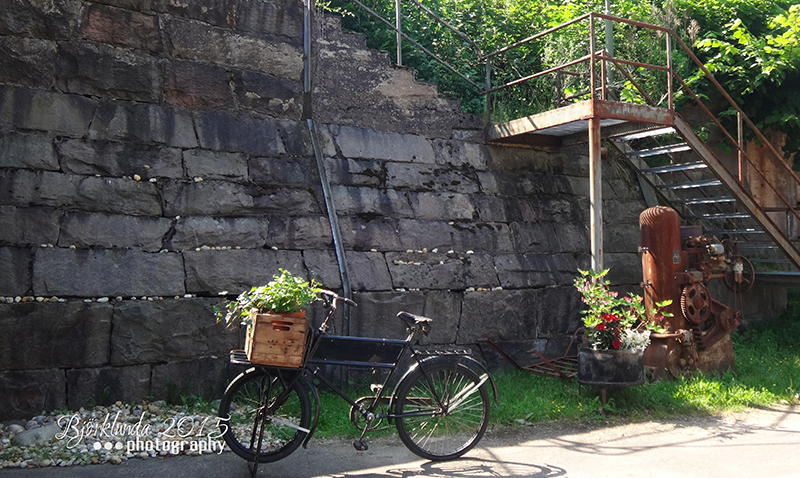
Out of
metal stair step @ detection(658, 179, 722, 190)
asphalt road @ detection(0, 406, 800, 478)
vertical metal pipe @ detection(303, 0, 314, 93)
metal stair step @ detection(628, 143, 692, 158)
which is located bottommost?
asphalt road @ detection(0, 406, 800, 478)

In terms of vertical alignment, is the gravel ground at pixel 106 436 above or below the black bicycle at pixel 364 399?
below

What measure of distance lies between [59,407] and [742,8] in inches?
423

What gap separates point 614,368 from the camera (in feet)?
19.9

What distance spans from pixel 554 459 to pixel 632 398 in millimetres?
1771

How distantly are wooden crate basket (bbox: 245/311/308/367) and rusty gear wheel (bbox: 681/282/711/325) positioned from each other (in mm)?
4483

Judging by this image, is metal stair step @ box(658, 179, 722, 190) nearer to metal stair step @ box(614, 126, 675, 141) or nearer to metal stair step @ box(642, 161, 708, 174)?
metal stair step @ box(642, 161, 708, 174)

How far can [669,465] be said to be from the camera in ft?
15.6

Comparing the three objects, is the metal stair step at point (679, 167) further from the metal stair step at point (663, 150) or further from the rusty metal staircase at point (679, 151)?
the metal stair step at point (663, 150)

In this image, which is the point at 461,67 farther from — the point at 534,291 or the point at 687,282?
the point at 687,282

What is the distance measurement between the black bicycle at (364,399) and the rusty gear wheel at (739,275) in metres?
4.15

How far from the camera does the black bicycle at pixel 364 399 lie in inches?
177

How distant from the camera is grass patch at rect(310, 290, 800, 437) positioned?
5.80 meters

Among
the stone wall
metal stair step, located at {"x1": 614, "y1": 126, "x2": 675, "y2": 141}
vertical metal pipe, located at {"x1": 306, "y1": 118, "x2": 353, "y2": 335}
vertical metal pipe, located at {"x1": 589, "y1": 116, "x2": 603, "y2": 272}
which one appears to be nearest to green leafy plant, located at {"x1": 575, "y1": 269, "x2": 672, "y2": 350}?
vertical metal pipe, located at {"x1": 589, "y1": 116, "x2": 603, "y2": 272}

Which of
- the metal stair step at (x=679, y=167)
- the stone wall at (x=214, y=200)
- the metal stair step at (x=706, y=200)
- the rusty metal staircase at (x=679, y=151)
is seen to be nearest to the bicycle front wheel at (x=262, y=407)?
the stone wall at (x=214, y=200)
